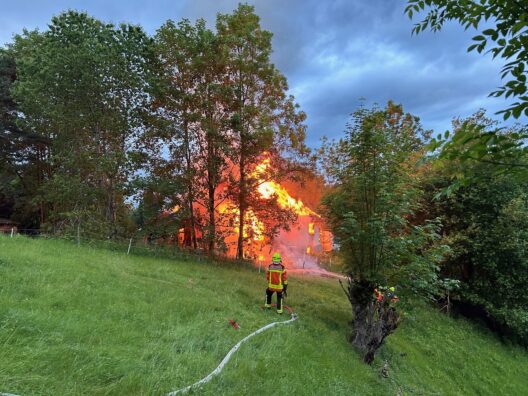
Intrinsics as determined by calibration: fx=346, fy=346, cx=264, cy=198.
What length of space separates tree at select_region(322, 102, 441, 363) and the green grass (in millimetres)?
1702

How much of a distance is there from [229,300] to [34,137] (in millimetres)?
27209

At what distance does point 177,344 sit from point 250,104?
19.8m

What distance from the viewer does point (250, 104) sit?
24266 mm

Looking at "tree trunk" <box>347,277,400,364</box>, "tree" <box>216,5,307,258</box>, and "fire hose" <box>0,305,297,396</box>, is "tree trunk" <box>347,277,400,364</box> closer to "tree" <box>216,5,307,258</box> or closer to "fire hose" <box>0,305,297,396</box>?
"fire hose" <box>0,305,297,396</box>

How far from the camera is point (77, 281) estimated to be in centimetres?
963

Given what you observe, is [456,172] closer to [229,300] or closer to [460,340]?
[229,300]

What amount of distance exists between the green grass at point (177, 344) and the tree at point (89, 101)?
32.2ft

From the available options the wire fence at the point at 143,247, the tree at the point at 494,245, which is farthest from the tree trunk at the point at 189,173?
the tree at the point at 494,245

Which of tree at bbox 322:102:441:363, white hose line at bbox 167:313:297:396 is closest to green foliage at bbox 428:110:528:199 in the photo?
white hose line at bbox 167:313:297:396

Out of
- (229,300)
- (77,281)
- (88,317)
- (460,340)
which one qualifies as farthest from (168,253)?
(460,340)

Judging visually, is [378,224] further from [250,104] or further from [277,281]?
[250,104]

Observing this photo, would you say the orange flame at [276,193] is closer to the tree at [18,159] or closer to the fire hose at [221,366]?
the fire hose at [221,366]

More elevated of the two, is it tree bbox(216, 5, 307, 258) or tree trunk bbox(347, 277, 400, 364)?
tree bbox(216, 5, 307, 258)

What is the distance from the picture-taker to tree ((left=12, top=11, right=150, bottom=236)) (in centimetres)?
2181
